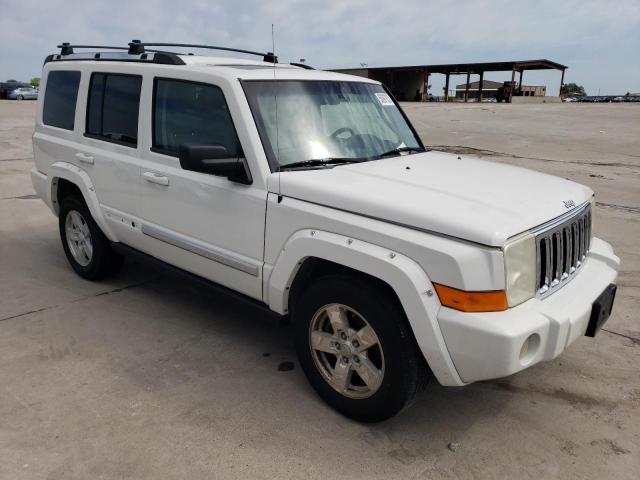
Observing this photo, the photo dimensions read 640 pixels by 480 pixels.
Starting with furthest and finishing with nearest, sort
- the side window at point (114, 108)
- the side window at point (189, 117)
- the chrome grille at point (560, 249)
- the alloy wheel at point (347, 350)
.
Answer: the side window at point (114, 108) < the side window at point (189, 117) < the alloy wheel at point (347, 350) < the chrome grille at point (560, 249)

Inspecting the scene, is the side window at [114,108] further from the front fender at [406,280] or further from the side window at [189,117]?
the front fender at [406,280]

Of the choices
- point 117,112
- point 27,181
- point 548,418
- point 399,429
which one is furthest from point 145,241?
point 27,181

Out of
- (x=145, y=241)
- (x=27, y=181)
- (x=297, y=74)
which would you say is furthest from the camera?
(x=27, y=181)

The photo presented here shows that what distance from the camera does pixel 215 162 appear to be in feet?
9.86

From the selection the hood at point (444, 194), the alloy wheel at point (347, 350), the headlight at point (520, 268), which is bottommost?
the alloy wheel at point (347, 350)

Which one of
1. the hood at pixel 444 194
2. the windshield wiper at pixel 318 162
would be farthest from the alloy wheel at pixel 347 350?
the windshield wiper at pixel 318 162

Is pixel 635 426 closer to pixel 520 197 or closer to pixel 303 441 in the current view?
pixel 520 197

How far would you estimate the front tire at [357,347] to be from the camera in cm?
264

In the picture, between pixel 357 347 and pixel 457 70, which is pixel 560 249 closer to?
pixel 357 347

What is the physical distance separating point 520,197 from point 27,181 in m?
9.47

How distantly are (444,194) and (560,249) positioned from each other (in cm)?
66

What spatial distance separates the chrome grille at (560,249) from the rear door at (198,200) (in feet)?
4.85

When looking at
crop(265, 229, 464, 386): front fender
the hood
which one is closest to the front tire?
crop(265, 229, 464, 386): front fender

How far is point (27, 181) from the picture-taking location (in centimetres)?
985
